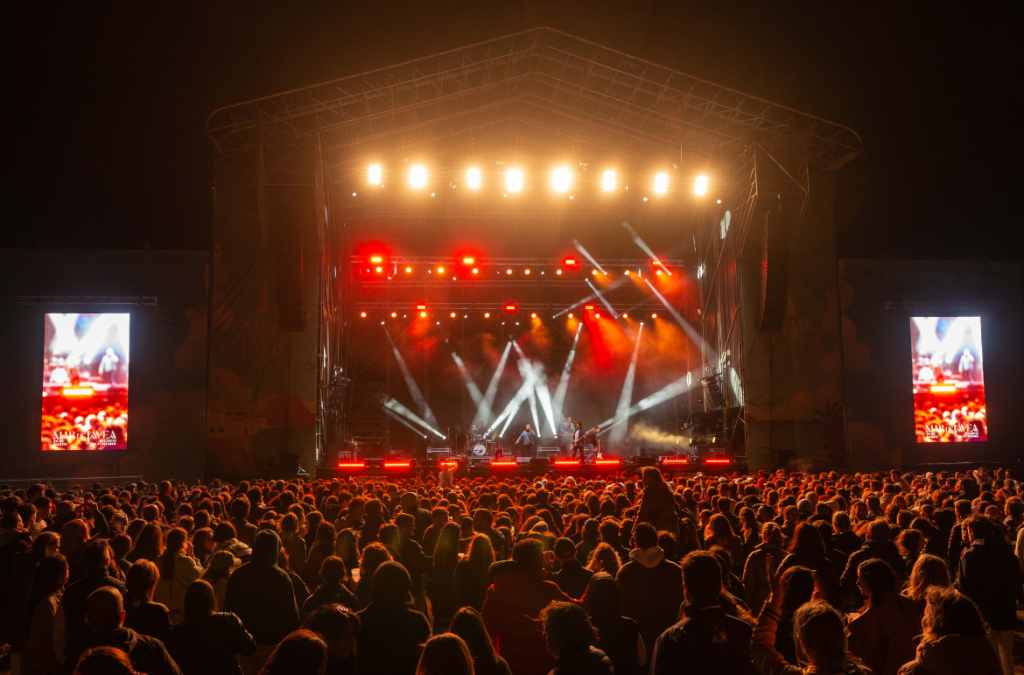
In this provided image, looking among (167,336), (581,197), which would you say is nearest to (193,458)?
(167,336)

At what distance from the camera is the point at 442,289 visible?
30078mm

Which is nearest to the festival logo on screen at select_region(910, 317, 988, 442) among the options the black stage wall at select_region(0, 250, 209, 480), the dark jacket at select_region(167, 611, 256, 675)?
the black stage wall at select_region(0, 250, 209, 480)

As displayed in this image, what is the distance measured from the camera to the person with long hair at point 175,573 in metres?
5.29

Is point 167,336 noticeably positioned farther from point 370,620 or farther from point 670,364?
point 370,620

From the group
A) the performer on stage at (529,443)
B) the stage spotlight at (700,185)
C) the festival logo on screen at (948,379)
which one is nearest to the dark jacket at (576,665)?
the stage spotlight at (700,185)

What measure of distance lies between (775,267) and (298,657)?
20.7 metres

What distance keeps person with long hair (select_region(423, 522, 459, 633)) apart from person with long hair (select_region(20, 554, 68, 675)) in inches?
95.8

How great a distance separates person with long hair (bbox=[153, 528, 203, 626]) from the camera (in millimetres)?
5293

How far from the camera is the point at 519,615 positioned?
3.93 m

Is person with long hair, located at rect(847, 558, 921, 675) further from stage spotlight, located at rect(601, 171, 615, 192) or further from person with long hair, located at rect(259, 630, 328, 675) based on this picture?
stage spotlight, located at rect(601, 171, 615, 192)

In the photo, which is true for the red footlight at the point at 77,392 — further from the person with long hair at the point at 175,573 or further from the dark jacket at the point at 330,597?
the dark jacket at the point at 330,597

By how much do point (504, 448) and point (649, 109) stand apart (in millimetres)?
15850

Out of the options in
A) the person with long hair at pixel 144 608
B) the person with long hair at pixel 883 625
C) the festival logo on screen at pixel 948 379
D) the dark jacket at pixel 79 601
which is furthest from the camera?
the festival logo on screen at pixel 948 379

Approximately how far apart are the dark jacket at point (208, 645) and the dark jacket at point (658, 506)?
167 inches
